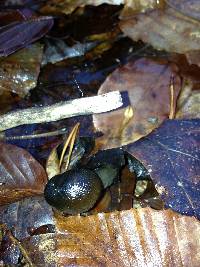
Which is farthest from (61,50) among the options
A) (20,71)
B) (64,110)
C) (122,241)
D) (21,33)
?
(122,241)

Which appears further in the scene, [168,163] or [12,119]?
[12,119]

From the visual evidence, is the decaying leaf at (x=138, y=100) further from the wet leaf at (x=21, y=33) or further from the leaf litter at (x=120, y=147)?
the wet leaf at (x=21, y=33)

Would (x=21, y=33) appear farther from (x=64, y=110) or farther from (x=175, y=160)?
(x=175, y=160)

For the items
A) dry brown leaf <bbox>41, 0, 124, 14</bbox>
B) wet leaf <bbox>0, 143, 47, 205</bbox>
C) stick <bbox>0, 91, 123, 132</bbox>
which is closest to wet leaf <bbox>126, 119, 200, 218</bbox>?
stick <bbox>0, 91, 123, 132</bbox>

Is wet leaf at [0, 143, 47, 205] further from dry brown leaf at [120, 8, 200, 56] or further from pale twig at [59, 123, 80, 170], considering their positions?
dry brown leaf at [120, 8, 200, 56]

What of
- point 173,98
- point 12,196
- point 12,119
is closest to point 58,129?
point 12,119

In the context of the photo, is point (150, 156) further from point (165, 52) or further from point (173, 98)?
point (165, 52)
